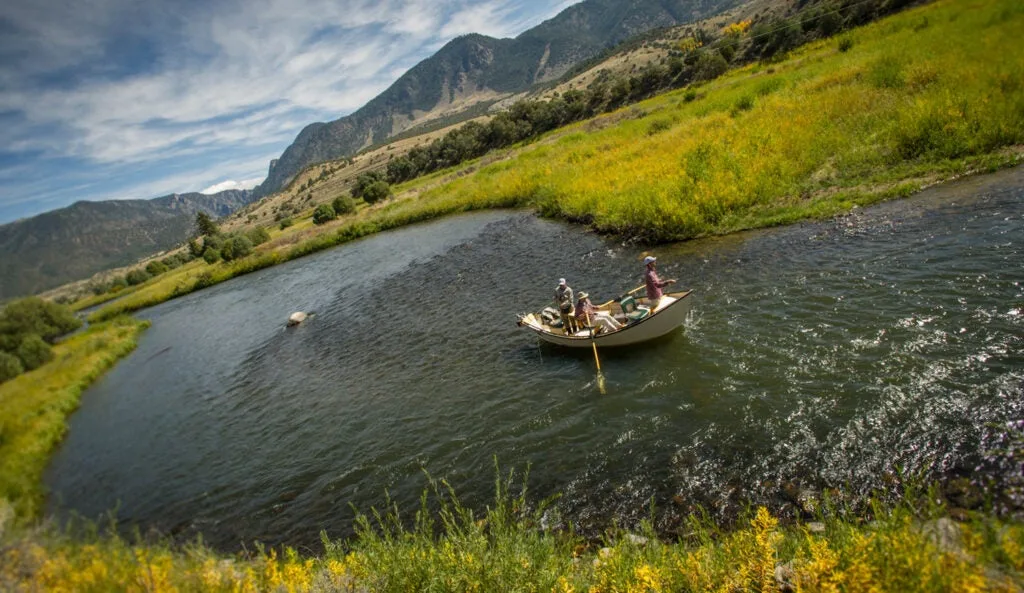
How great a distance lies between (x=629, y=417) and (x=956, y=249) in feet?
40.4

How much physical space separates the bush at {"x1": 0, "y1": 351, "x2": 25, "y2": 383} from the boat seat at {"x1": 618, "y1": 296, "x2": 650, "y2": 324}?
3148cm

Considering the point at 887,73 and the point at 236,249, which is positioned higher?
the point at 236,249

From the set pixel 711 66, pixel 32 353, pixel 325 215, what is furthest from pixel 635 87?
pixel 32 353

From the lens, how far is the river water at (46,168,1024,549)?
920 cm

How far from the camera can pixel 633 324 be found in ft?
46.6

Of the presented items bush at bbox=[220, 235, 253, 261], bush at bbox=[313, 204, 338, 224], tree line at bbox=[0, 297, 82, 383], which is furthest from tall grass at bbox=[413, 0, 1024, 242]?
bush at bbox=[220, 235, 253, 261]

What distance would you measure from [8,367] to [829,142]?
46650 millimetres

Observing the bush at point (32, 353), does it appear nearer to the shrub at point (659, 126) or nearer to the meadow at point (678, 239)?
the meadow at point (678, 239)

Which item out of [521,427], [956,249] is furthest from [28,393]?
[956,249]

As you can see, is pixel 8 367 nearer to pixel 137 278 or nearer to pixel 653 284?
pixel 653 284

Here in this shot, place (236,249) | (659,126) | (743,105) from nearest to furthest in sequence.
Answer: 1. (743,105)
2. (659,126)
3. (236,249)

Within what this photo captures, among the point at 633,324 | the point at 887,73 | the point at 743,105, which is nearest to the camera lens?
the point at 633,324

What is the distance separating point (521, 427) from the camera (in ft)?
42.0

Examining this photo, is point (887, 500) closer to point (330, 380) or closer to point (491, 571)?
point (491, 571)
